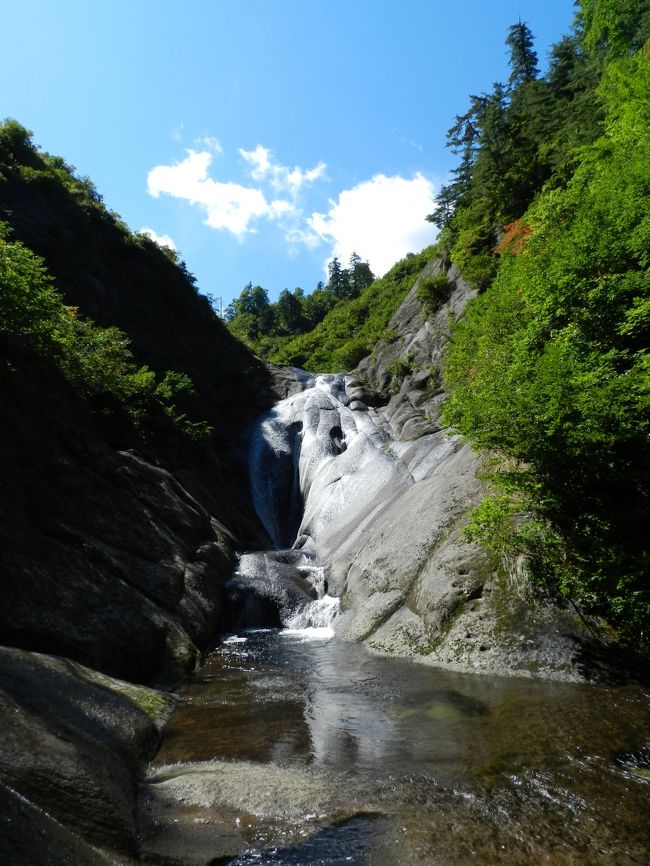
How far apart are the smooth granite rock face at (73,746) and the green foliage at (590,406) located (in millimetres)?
7086

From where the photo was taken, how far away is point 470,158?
1786 inches

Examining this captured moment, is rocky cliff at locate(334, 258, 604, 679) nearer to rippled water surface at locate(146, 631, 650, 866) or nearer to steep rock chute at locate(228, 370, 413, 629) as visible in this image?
rippled water surface at locate(146, 631, 650, 866)

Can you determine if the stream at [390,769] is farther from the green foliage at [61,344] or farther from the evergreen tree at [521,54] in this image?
the evergreen tree at [521,54]

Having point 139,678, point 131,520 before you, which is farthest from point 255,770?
point 131,520

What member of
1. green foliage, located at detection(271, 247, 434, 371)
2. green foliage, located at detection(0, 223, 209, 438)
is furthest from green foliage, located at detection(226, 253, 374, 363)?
green foliage, located at detection(0, 223, 209, 438)

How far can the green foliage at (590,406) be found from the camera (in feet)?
28.5

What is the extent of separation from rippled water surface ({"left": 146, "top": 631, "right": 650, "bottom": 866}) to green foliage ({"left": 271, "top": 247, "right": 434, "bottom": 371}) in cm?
3986

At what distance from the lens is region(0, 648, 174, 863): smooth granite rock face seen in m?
3.86

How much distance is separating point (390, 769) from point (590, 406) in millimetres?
6394

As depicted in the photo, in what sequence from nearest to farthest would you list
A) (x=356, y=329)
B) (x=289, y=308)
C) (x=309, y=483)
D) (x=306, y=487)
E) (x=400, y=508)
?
(x=400, y=508), (x=309, y=483), (x=306, y=487), (x=356, y=329), (x=289, y=308)

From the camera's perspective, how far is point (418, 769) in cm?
564

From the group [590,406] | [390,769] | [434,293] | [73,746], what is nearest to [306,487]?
[434,293]

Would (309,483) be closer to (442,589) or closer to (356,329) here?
(442,589)

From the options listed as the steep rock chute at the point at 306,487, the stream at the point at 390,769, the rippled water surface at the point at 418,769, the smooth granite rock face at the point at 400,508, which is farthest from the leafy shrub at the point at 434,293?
the rippled water surface at the point at 418,769
